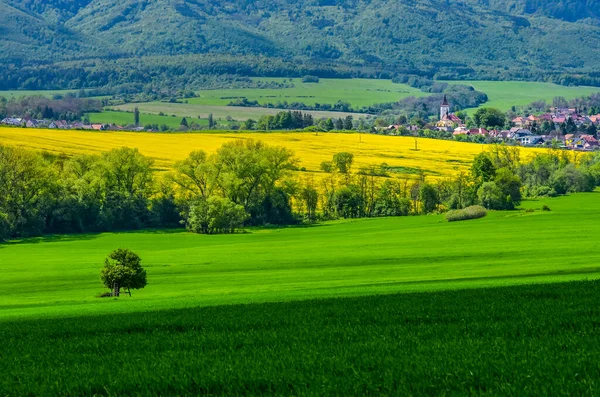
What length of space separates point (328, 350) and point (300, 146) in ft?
451

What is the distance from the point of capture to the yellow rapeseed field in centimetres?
A: 13188

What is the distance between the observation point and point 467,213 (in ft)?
Answer: 302

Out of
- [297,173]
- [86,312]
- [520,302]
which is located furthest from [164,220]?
[520,302]

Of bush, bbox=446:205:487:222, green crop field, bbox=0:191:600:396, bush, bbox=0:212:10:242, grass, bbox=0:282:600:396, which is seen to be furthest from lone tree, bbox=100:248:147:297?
bush, bbox=446:205:487:222

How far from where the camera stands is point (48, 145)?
13188 cm

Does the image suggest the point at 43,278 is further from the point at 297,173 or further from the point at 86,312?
the point at 297,173

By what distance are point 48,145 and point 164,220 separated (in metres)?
43.7

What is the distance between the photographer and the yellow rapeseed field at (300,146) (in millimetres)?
131875

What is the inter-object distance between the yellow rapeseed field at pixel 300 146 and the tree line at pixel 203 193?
63.9ft

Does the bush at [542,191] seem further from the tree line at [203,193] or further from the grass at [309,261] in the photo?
the grass at [309,261]

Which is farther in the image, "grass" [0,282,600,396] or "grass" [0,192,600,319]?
"grass" [0,192,600,319]

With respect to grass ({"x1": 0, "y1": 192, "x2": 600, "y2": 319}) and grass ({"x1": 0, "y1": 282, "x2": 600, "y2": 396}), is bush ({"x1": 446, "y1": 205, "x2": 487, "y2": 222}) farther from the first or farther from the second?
grass ({"x1": 0, "y1": 282, "x2": 600, "y2": 396})

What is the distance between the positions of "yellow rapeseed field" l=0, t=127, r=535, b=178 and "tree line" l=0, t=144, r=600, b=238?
19.5 metres

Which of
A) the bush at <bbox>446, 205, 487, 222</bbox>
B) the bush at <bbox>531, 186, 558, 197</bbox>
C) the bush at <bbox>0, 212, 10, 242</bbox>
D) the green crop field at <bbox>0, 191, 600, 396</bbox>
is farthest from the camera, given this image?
the bush at <bbox>531, 186, 558, 197</bbox>
